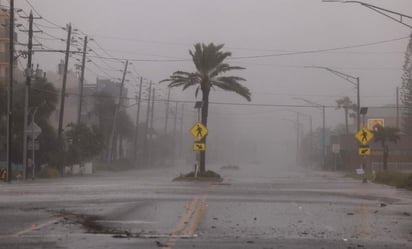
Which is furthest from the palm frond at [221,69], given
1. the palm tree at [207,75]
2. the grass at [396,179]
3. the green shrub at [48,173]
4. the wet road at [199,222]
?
the wet road at [199,222]

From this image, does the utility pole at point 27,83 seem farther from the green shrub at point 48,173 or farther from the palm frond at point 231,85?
the palm frond at point 231,85

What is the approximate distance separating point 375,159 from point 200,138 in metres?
49.7

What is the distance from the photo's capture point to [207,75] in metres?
49.6

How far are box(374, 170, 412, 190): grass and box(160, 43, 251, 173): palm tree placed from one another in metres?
10.8

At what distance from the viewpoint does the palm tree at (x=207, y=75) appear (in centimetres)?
4928

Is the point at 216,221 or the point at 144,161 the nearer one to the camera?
the point at 216,221

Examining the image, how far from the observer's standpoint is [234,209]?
65.0 feet

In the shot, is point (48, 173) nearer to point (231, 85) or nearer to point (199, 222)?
point (231, 85)

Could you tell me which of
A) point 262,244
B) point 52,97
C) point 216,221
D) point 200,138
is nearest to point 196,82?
point 200,138

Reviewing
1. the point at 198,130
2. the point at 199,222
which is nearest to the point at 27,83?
the point at 198,130

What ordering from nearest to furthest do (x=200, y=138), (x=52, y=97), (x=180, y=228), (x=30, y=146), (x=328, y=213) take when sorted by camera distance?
1. (x=180, y=228)
2. (x=328, y=213)
3. (x=200, y=138)
4. (x=30, y=146)
5. (x=52, y=97)

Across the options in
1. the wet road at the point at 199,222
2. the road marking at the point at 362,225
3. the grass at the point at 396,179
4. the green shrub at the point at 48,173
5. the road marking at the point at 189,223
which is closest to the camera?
the wet road at the point at 199,222

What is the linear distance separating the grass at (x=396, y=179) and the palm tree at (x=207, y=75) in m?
10.8

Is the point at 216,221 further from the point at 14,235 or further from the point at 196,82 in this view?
the point at 196,82
